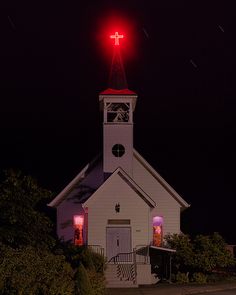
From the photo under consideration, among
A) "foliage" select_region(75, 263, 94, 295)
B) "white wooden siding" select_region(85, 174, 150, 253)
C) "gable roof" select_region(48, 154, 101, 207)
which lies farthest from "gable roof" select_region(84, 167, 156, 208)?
"foliage" select_region(75, 263, 94, 295)

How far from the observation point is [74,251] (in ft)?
116

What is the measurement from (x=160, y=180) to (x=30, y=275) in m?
22.0

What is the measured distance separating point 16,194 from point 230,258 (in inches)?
547

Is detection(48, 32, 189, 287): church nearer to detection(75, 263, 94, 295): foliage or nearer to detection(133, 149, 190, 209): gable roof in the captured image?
detection(133, 149, 190, 209): gable roof

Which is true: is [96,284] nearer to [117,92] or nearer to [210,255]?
[210,255]

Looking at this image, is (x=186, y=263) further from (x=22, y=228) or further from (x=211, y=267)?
(x=22, y=228)

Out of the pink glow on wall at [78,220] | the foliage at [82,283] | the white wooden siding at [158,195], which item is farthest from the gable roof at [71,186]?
the foliage at [82,283]

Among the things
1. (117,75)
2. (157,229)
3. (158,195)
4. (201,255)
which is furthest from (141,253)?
(117,75)

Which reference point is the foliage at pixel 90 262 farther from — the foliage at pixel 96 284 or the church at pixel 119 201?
the church at pixel 119 201

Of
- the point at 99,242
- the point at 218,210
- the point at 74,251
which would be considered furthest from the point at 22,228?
the point at 218,210

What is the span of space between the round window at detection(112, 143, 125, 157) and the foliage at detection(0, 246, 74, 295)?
18.8 meters

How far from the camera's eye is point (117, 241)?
38250 millimetres

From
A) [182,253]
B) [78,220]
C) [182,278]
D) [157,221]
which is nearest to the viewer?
[182,278]

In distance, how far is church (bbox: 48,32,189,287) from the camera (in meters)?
38.1
